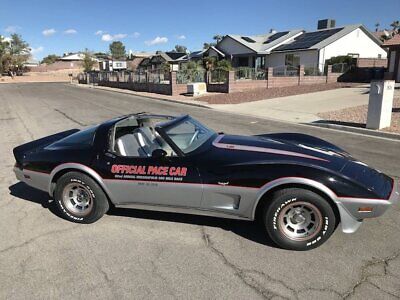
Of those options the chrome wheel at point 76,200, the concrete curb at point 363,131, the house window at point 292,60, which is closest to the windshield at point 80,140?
the chrome wheel at point 76,200

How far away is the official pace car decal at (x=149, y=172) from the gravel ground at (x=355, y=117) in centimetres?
818

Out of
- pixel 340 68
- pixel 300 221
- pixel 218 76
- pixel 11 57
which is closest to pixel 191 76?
pixel 218 76

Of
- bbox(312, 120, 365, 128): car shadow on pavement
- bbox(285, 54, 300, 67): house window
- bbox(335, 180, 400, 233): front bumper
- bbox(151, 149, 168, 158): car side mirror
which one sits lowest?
bbox(312, 120, 365, 128): car shadow on pavement

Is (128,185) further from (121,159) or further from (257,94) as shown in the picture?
(257,94)

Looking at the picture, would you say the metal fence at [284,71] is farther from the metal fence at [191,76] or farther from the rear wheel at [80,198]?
the rear wheel at [80,198]

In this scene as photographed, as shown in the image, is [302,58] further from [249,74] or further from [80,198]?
[80,198]

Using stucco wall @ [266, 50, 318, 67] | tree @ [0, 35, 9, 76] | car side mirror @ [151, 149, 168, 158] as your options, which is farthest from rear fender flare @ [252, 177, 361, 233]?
tree @ [0, 35, 9, 76]

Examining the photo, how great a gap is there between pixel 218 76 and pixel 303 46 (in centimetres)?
1495

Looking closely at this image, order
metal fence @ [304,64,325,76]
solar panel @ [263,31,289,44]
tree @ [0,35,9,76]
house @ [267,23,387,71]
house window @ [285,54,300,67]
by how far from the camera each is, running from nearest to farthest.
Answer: metal fence @ [304,64,325,76] < house @ [267,23,387,71] < house window @ [285,54,300,67] < solar panel @ [263,31,289,44] < tree @ [0,35,9,76]

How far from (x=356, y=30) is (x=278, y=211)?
38.7 metres

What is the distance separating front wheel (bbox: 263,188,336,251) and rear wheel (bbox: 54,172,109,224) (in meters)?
2.00

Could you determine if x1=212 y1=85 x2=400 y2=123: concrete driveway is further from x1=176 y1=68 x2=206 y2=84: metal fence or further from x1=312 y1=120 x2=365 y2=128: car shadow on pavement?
x1=176 y1=68 x2=206 y2=84: metal fence

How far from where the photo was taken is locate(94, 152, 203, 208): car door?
3.85 m

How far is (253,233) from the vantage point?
13.2 ft
